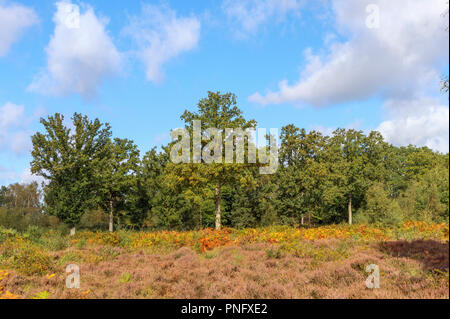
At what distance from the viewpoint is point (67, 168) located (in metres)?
31.0

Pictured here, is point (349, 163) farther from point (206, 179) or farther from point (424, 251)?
point (424, 251)

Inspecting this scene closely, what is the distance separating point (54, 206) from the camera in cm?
3098

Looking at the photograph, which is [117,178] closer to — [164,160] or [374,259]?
[164,160]

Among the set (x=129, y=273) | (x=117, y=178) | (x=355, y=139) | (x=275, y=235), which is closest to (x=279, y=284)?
(x=129, y=273)

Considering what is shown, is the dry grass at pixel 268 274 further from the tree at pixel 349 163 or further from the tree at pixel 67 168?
the tree at pixel 349 163

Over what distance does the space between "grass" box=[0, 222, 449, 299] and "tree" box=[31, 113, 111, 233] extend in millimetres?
18837

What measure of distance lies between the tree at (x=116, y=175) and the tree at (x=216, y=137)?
52.8 ft

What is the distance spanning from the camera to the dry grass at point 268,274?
678 centimetres
